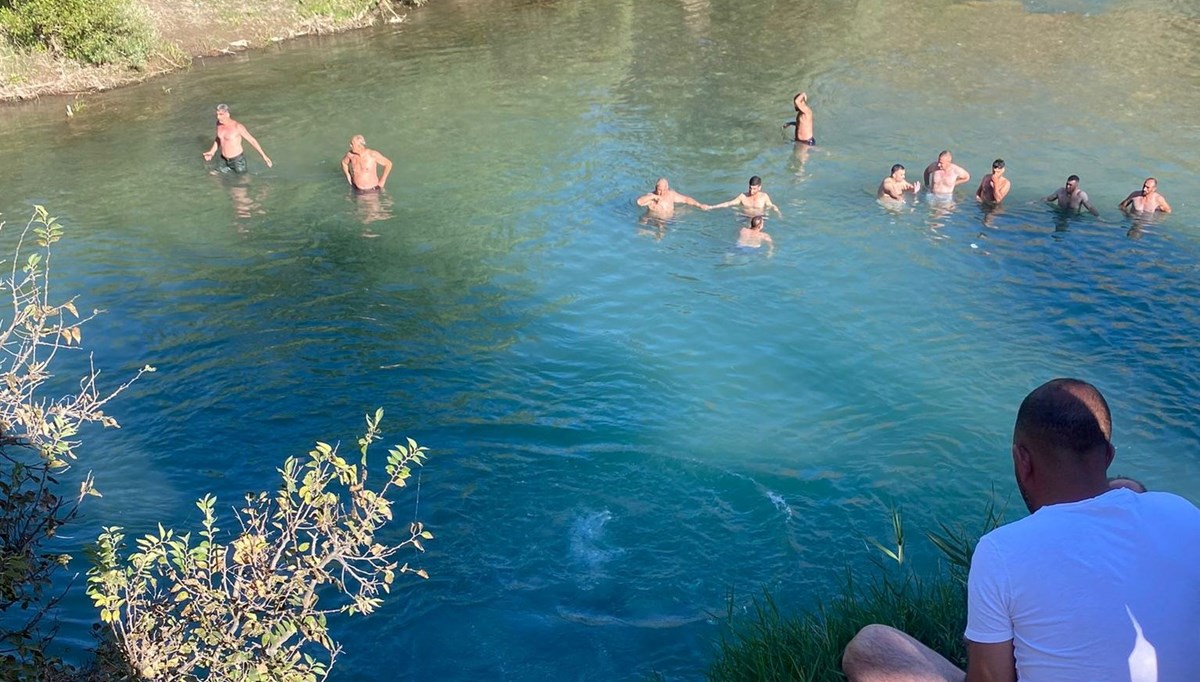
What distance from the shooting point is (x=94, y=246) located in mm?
16438

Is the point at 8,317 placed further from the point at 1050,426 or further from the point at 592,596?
the point at 1050,426

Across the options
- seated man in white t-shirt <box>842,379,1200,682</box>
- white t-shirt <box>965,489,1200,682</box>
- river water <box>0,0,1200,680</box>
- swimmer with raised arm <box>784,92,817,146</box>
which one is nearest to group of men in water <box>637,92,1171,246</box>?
river water <box>0,0,1200,680</box>

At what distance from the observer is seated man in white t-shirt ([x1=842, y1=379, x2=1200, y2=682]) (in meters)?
3.45

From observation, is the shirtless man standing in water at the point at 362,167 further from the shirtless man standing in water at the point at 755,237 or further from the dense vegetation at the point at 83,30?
the dense vegetation at the point at 83,30

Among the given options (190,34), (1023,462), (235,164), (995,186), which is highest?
(190,34)

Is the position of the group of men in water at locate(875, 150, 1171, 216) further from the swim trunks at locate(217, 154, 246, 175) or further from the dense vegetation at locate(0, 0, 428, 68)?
the dense vegetation at locate(0, 0, 428, 68)

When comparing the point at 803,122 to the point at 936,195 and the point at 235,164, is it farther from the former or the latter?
the point at 235,164

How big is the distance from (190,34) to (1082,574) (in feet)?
103

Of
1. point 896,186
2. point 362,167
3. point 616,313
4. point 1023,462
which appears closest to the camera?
point 1023,462

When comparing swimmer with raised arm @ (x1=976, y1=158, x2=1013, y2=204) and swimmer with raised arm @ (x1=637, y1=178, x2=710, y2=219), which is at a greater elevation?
swimmer with raised arm @ (x1=976, y1=158, x2=1013, y2=204)

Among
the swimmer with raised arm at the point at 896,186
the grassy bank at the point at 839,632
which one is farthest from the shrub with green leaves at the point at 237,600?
the swimmer with raised arm at the point at 896,186

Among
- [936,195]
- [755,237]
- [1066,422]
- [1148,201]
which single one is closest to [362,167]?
[755,237]

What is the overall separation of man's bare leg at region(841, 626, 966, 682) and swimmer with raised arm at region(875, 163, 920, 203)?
43.6ft

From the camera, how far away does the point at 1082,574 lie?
346 cm
